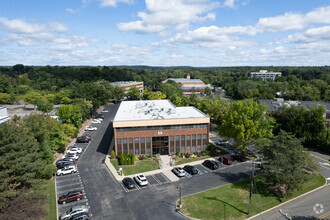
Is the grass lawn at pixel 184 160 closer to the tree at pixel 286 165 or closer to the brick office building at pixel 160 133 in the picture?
the brick office building at pixel 160 133

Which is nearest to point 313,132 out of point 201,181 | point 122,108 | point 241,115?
point 241,115

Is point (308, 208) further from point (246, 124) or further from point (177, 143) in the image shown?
point (177, 143)

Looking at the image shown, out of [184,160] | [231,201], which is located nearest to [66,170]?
[184,160]

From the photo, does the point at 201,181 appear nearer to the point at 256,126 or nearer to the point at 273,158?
the point at 273,158

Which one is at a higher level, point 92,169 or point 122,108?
point 122,108

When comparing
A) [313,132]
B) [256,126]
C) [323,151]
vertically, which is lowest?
[323,151]

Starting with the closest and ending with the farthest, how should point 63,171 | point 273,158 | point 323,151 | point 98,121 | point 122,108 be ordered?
point 273,158 < point 63,171 < point 323,151 < point 122,108 < point 98,121
